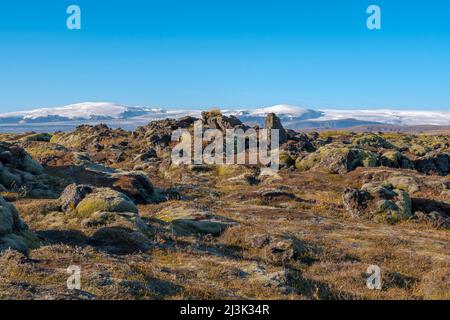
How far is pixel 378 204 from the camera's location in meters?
39.9

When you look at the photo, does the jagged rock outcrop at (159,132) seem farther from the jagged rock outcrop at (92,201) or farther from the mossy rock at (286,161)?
the jagged rock outcrop at (92,201)

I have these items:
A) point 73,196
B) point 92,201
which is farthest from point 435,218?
point 73,196

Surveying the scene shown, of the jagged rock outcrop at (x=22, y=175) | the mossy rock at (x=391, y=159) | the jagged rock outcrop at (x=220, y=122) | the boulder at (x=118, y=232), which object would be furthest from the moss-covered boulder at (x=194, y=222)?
the jagged rock outcrop at (x=220, y=122)

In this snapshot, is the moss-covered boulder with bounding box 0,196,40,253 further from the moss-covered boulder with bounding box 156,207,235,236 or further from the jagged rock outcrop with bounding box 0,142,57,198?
the jagged rock outcrop with bounding box 0,142,57,198

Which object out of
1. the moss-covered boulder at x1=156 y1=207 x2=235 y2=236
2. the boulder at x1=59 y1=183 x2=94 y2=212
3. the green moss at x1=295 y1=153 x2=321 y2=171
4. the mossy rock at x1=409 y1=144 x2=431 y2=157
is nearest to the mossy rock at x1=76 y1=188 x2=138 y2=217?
the boulder at x1=59 y1=183 x2=94 y2=212

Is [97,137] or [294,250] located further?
[97,137]

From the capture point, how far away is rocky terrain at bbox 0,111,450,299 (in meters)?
18.1

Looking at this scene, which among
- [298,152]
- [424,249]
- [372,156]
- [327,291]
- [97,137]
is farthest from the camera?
[97,137]

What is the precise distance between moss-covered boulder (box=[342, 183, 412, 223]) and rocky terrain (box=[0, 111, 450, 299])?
0.12 metres

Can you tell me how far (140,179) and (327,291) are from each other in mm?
31339
